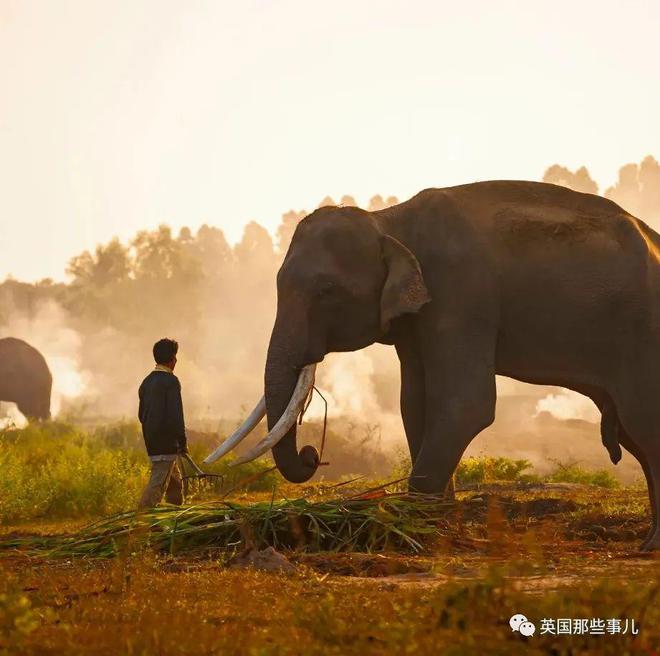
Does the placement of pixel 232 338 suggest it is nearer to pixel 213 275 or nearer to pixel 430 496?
pixel 213 275

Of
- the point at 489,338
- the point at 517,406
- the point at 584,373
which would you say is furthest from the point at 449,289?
the point at 517,406

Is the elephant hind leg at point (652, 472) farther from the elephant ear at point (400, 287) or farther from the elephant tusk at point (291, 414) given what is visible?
the elephant tusk at point (291, 414)

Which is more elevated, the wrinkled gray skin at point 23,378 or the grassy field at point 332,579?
the wrinkled gray skin at point 23,378

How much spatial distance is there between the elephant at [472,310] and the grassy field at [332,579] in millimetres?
815

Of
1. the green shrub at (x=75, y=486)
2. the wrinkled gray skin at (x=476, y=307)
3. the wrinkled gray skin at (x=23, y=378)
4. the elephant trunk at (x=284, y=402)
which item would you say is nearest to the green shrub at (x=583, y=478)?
the green shrub at (x=75, y=486)

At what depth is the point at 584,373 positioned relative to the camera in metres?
9.65

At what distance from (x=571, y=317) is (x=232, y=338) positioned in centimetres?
6978

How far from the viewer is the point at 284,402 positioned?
9.66 metres

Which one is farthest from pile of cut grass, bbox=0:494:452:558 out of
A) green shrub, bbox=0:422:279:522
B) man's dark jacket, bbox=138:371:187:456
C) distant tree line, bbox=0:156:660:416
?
Answer: distant tree line, bbox=0:156:660:416

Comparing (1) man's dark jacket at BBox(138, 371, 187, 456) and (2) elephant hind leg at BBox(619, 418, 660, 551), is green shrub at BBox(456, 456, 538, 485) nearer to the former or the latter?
(2) elephant hind leg at BBox(619, 418, 660, 551)

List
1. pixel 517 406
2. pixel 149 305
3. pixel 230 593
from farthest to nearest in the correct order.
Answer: pixel 149 305
pixel 517 406
pixel 230 593

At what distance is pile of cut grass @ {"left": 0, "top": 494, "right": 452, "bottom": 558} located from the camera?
8.19 m

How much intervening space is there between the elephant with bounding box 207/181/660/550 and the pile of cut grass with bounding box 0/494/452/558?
1.94ft

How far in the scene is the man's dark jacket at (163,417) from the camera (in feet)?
31.6
